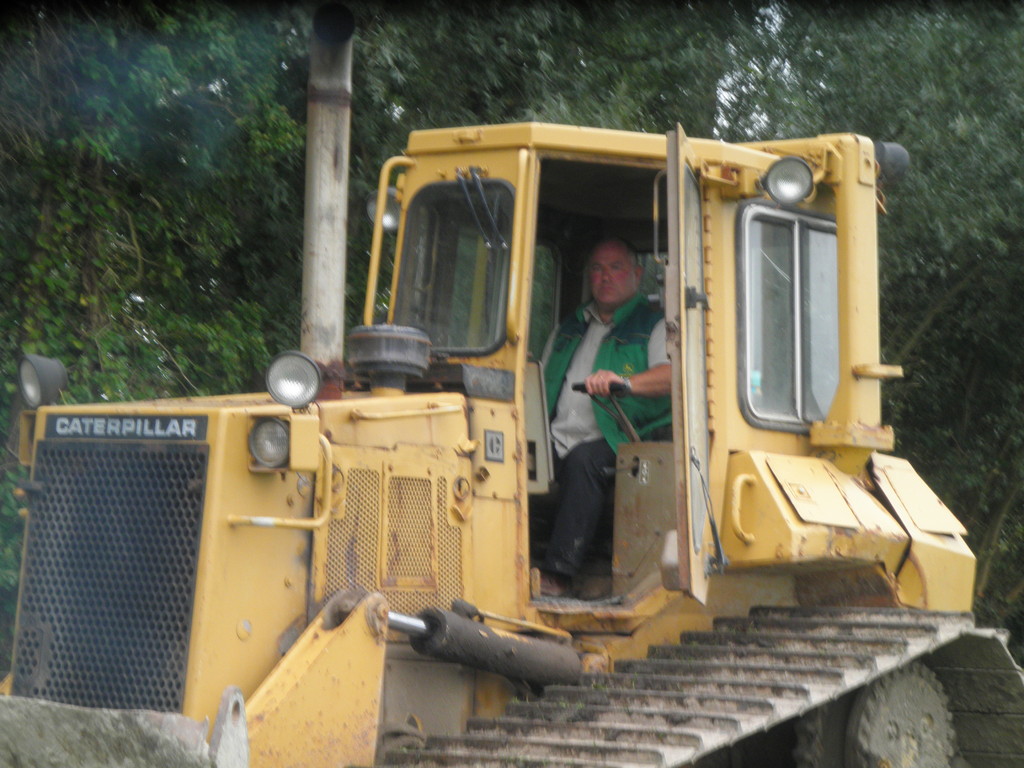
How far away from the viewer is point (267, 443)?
4863 millimetres

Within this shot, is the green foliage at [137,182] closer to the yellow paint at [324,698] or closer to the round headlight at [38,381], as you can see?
the round headlight at [38,381]

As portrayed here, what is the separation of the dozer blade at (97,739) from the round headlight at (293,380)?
1.13 metres

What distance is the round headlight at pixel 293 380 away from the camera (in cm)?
491

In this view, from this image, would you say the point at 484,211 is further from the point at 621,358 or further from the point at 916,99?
the point at 916,99

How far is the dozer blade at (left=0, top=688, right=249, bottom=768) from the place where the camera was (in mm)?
3881

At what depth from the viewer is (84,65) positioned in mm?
9336

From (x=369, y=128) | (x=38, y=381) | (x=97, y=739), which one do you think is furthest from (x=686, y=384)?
(x=369, y=128)

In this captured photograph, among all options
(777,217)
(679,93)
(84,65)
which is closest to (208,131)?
(84,65)

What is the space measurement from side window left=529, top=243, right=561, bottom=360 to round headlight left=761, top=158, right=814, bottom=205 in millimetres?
1553

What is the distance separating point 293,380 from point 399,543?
852 mm

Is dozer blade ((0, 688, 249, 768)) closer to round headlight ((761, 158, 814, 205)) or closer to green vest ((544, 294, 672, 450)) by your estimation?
green vest ((544, 294, 672, 450))

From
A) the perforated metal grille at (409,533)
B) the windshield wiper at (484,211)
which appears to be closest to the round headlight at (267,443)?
the perforated metal grille at (409,533)

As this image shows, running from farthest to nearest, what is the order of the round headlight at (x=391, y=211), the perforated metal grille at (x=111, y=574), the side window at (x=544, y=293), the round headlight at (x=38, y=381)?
the side window at (x=544, y=293)
the round headlight at (x=391, y=211)
the round headlight at (x=38, y=381)
the perforated metal grille at (x=111, y=574)

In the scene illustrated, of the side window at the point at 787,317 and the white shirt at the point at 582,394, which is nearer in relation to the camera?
the side window at the point at 787,317
